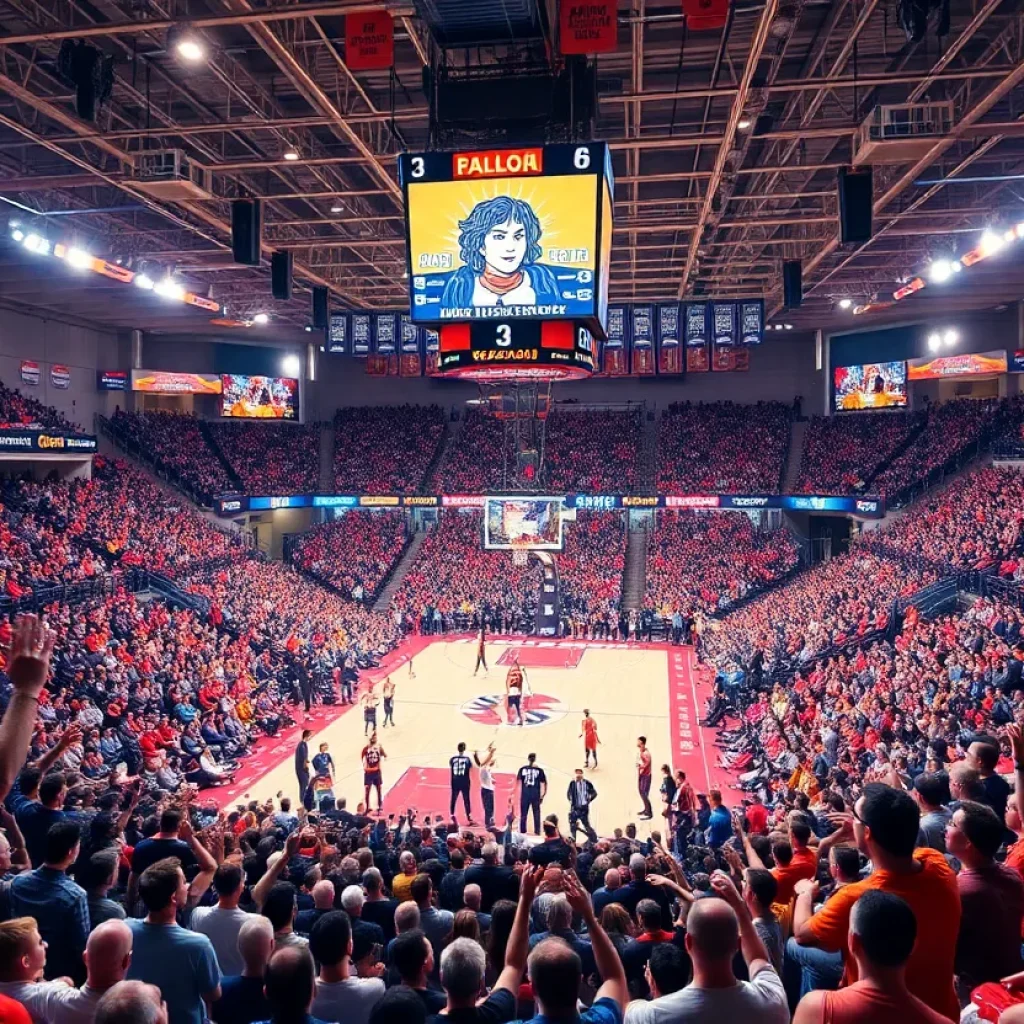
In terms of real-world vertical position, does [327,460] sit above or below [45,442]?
above

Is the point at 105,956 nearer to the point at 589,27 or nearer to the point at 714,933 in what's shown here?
the point at 714,933

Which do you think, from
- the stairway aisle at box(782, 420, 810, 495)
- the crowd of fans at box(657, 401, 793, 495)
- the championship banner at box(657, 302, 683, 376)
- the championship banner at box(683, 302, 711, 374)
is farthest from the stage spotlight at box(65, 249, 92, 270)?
the stairway aisle at box(782, 420, 810, 495)

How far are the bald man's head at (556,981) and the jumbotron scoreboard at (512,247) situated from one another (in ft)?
28.2

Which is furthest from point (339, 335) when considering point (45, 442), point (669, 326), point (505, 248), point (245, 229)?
point (505, 248)

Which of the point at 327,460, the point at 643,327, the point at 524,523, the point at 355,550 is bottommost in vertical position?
the point at 355,550

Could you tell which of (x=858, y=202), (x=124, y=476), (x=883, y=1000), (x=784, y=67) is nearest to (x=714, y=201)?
(x=784, y=67)

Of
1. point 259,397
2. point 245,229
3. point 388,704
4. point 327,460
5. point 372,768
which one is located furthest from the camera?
point 327,460

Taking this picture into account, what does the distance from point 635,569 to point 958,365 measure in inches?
583

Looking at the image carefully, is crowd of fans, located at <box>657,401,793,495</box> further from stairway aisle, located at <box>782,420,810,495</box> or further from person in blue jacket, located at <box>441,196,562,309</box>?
person in blue jacket, located at <box>441,196,562,309</box>

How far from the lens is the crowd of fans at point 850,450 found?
31703mm

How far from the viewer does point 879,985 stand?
2451mm

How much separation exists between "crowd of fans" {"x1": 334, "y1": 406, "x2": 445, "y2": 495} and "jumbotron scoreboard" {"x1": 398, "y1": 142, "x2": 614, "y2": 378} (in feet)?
83.6

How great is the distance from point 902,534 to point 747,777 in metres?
14.5

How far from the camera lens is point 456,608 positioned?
1211 inches
